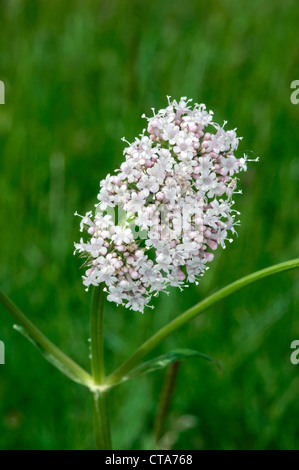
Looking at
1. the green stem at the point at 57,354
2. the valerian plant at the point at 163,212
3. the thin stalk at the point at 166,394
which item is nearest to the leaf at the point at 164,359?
the green stem at the point at 57,354

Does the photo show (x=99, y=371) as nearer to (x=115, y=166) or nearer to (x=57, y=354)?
(x=57, y=354)

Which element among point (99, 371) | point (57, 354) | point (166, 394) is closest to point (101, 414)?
point (99, 371)

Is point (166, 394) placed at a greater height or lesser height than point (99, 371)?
greater

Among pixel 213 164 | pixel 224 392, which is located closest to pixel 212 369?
pixel 224 392

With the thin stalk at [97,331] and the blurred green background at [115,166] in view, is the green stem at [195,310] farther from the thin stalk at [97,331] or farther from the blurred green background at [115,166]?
the blurred green background at [115,166]

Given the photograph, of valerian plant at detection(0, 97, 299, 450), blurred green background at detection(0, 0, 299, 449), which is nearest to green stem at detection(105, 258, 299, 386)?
valerian plant at detection(0, 97, 299, 450)

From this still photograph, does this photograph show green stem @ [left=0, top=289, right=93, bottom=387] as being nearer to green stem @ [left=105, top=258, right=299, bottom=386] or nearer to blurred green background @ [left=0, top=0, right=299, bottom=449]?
green stem @ [left=105, top=258, right=299, bottom=386]
